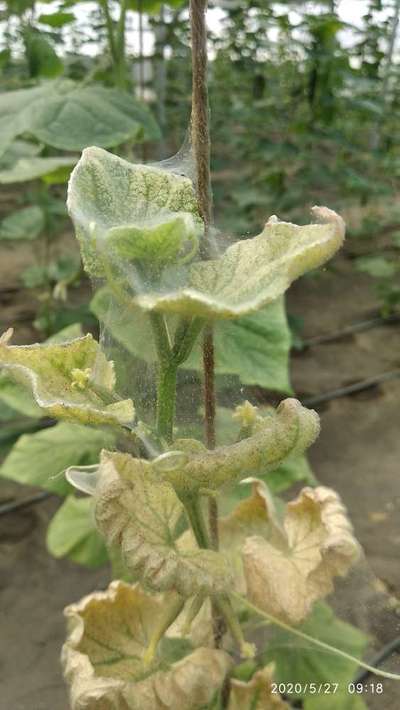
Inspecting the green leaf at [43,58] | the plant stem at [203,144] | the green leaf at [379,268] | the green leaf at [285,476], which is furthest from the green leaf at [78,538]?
the green leaf at [379,268]

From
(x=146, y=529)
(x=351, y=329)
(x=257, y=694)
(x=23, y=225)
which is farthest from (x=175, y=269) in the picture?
(x=351, y=329)

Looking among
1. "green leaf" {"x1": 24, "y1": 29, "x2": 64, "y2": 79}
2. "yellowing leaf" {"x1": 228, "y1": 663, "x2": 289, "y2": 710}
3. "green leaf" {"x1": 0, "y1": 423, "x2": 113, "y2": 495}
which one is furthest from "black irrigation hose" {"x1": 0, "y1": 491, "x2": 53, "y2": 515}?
"yellowing leaf" {"x1": 228, "y1": 663, "x2": 289, "y2": 710}

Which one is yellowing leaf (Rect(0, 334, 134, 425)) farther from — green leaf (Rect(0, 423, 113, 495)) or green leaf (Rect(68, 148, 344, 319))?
green leaf (Rect(0, 423, 113, 495))

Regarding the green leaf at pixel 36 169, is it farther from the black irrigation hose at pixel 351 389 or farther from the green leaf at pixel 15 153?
the black irrigation hose at pixel 351 389

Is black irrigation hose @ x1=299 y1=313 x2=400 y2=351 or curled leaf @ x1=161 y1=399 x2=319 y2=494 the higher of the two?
curled leaf @ x1=161 y1=399 x2=319 y2=494

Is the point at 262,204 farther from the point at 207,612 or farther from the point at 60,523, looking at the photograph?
the point at 207,612

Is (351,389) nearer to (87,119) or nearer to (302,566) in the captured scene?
(87,119)
